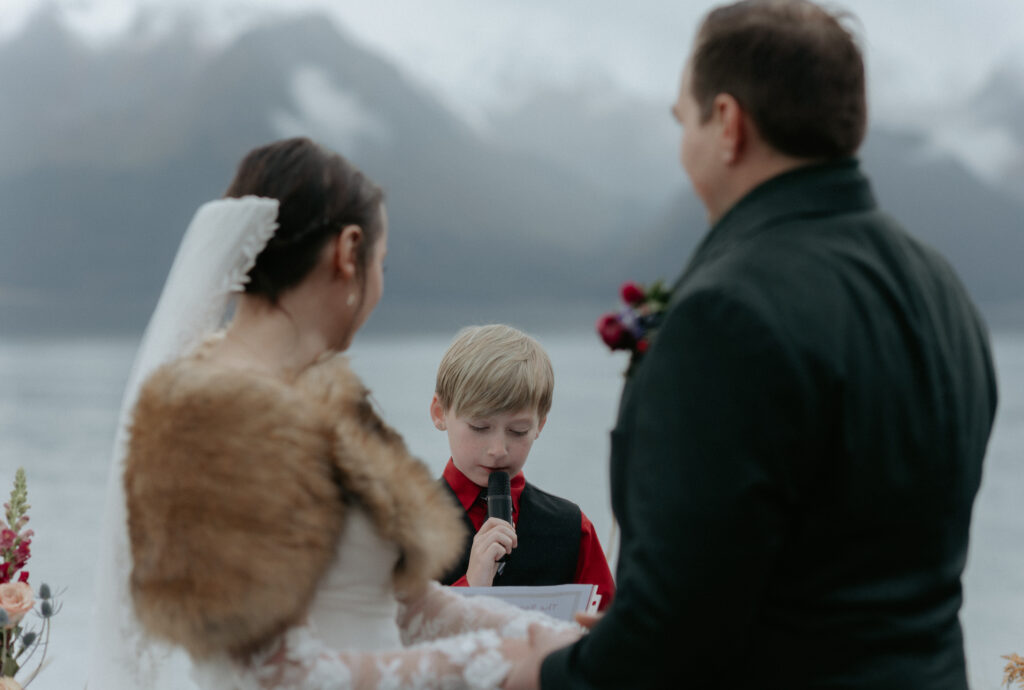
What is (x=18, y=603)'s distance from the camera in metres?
2.69

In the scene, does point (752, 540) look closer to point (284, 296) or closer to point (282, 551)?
point (282, 551)

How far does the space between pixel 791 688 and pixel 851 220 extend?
0.63 metres

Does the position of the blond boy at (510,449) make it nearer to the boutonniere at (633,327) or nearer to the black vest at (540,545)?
the black vest at (540,545)

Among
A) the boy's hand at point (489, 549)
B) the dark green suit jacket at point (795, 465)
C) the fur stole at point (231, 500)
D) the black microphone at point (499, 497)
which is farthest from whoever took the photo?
the black microphone at point (499, 497)

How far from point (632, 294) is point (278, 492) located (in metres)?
0.61

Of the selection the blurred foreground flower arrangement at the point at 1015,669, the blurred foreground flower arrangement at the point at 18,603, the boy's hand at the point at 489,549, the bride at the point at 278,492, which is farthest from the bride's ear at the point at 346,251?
the blurred foreground flower arrangement at the point at 1015,669

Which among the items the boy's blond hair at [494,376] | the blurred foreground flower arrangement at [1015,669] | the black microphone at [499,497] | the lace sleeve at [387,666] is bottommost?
the blurred foreground flower arrangement at [1015,669]

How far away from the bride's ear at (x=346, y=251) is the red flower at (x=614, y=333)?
457 mm

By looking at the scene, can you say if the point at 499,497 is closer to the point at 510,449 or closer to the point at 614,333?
the point at 510,449

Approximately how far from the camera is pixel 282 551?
1.51 meters

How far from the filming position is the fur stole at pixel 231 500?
1506 mm

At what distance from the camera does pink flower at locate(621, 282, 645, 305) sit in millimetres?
1614

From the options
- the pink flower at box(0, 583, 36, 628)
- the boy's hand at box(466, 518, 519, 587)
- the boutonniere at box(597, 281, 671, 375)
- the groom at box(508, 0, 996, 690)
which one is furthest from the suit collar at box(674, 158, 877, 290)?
the pink flower at box(0, 583, 36, 628)

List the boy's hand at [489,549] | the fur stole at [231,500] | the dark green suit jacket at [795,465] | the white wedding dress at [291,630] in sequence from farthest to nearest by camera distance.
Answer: the boy's hand at [489,549]
the white wedding dress at [291,630]
the fur stole at [231,500]
the dark green suit jacket at [795,465]
